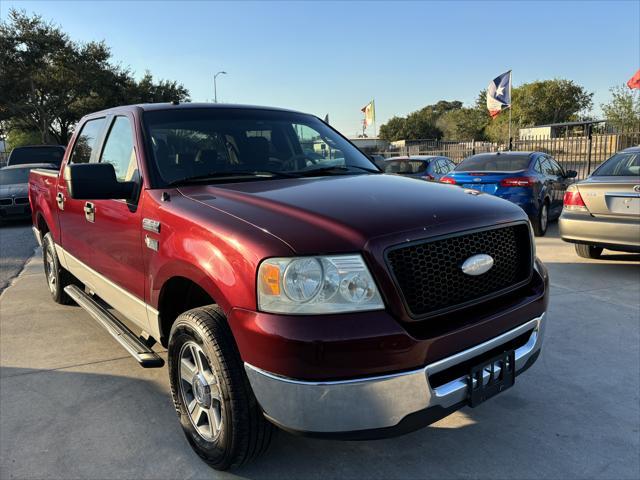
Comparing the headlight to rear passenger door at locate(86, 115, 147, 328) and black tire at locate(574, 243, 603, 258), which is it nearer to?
rear passenger door at locate(86, 115, 147, 328)

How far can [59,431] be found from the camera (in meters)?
2.98

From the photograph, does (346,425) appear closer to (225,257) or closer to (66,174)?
(225,257)

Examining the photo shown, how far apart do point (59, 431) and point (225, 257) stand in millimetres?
1703

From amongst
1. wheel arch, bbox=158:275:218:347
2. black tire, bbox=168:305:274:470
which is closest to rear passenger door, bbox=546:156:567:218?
wheel arch, bbox=158:275:218:347

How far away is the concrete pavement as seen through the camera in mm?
2580

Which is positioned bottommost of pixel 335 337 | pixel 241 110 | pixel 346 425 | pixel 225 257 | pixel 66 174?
pixel 346 425

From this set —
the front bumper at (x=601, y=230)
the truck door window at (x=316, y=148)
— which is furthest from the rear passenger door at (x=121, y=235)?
the front bumper at (x=601, y=230)

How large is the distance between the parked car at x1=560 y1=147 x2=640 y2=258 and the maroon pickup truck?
3733 mm

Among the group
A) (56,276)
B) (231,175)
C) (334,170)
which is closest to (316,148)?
(334,170)

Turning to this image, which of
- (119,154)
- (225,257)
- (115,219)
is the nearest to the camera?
(225,257)

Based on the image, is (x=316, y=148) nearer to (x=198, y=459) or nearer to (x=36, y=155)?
(x=198, y=459)

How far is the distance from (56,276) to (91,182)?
2854 mm

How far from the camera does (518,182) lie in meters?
8.90

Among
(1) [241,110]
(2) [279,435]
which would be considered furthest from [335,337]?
(1) [241,110]
